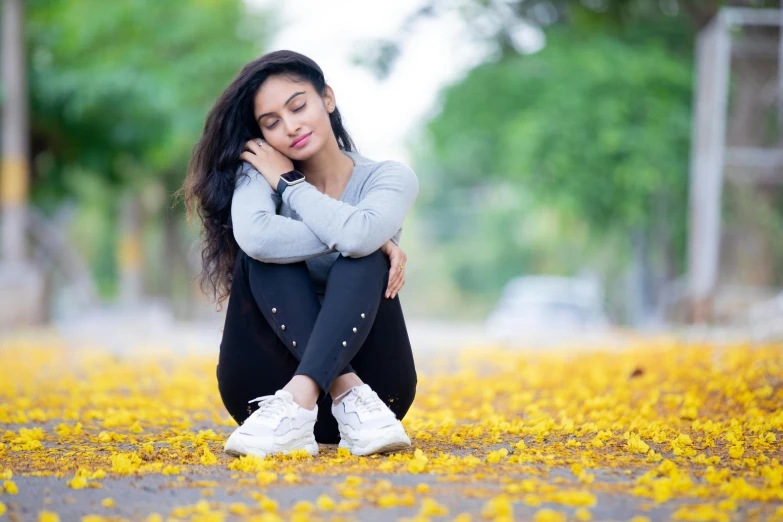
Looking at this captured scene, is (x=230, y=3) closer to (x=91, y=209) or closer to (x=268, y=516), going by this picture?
(x=91, y=209)

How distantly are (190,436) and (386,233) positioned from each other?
3.52 feet

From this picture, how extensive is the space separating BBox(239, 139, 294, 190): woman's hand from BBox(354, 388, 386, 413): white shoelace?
699 millimetres

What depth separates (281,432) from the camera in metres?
2.81

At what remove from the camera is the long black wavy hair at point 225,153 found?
3215 millimetres

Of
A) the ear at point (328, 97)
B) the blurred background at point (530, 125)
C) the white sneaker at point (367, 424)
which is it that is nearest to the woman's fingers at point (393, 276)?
the white sneaker at point (367, 424)

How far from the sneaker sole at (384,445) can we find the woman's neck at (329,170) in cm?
84

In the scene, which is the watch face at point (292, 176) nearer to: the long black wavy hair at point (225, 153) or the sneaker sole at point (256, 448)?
the long black wavy hair at point (225, 153)

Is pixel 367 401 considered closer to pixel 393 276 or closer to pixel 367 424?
pixel 367 424

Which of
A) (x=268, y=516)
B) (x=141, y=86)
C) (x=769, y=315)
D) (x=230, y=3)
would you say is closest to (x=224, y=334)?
(x=268, y=516)

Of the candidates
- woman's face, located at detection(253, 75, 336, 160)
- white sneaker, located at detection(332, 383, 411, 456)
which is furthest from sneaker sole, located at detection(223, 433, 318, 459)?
woman's face, located at detection(253, 75, 336, 160)

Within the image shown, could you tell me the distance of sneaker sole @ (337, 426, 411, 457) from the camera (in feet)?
9.41

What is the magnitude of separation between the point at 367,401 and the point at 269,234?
56cm

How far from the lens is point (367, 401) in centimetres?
294

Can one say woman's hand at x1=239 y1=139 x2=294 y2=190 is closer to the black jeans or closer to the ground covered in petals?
the black jeans
